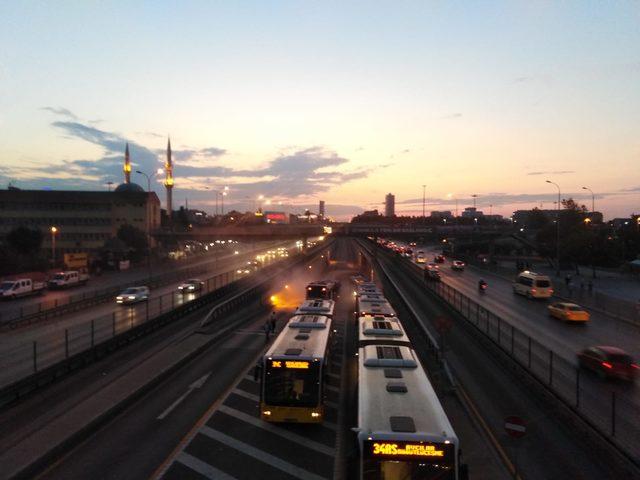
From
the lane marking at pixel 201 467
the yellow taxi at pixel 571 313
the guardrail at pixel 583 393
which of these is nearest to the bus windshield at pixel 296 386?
the lane marking at pixel 201 467

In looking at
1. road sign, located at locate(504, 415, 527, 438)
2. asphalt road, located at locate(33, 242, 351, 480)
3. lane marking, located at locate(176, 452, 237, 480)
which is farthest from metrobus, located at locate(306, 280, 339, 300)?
road sign, located at locate(504, 415, 527, 438)

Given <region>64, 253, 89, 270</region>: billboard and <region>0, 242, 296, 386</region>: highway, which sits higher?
<region>64, 253, 89, 270</region>: billboard

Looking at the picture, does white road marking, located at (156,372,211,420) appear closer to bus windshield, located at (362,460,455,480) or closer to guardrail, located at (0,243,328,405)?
guardrail, located at (0,243,328,405)

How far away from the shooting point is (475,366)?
20500 millimetres

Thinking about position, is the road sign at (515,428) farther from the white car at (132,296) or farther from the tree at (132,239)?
the tree at (132,239)

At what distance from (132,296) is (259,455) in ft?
100.0

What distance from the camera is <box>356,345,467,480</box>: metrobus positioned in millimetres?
8367

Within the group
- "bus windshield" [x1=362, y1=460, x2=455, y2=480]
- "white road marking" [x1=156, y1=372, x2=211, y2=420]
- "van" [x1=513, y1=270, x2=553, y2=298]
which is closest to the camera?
"bus windshield" [x1=362, y1=460, x2=455, y2=480]

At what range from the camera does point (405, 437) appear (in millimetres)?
8516

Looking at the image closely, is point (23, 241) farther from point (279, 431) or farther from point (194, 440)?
point (279, 431)

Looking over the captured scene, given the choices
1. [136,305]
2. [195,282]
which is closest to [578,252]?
[195,282]

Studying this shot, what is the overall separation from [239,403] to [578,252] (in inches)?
2375

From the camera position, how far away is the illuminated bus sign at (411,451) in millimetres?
8375

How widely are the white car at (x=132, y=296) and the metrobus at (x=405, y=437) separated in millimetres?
32317
